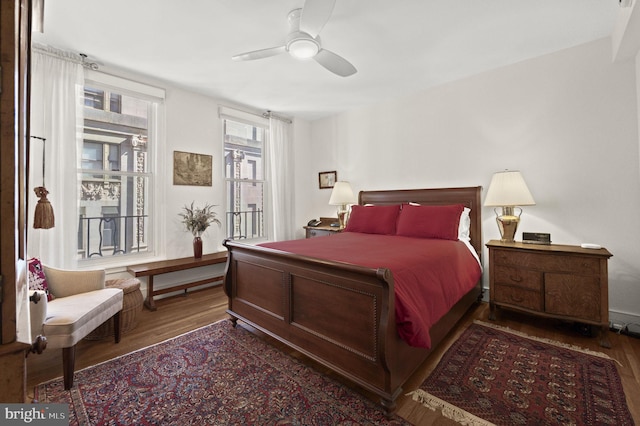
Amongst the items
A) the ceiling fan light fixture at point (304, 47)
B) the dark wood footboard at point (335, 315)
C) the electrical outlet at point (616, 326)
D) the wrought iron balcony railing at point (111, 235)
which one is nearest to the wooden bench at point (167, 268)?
the wrought iron balcony railing at point (111, 235)

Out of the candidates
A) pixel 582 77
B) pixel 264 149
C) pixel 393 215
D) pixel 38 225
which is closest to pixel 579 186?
pixel 582 77

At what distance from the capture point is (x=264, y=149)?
15.6 feet

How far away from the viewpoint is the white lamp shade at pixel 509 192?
106 inches

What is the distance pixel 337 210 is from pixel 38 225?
12.2 ft

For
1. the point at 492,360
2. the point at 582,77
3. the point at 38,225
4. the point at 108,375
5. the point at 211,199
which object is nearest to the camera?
the point at 108,375

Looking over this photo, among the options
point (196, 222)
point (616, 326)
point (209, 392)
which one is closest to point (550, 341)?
point (616, 326)

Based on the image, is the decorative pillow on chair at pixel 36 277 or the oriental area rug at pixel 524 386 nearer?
the oriental area rug at pixel 524 386

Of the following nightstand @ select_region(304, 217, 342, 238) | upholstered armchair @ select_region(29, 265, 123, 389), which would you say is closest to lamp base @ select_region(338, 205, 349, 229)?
nightstand @ select_region(304, 217, 342, 238)

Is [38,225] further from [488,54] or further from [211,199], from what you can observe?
[488,54]

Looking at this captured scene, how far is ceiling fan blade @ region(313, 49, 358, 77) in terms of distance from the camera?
2.35 metres

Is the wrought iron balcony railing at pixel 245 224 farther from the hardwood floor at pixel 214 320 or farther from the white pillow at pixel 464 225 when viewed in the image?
the white pillow at pixel 464 225

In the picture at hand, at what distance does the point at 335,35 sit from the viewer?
252cm

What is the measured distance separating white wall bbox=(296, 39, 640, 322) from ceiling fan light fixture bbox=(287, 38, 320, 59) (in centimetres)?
216

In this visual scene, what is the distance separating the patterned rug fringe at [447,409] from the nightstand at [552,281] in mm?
1488
